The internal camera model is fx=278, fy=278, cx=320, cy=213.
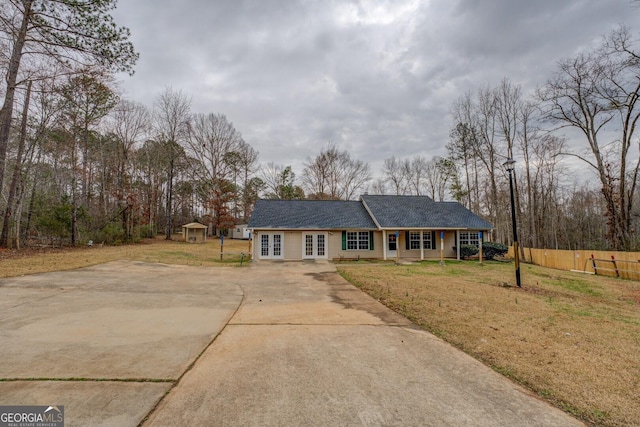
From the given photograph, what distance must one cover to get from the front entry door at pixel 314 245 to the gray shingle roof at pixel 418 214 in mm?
3983

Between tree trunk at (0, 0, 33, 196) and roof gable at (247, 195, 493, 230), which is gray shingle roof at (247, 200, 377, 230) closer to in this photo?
roof gable at (247, 195, 493, 230)

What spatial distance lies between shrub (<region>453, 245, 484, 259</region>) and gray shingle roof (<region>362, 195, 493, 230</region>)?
1353 millimetres

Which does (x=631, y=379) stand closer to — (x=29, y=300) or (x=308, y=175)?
(x=29, y=300)

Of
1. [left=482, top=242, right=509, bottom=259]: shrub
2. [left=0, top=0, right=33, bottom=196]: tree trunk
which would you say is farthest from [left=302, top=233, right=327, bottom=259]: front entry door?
[left=0, top=0, right=33, bottom=196]: tree trunk

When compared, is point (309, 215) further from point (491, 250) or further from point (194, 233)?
point (194, 233)

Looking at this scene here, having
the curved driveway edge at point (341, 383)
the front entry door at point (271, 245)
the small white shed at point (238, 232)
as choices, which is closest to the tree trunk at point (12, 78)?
the curved driveway edge at point (341, 383)

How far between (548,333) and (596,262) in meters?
15.0

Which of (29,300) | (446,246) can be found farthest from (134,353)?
(446,246)

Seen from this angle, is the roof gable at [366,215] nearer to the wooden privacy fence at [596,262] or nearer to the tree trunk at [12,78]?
the wooden privacy fence at [596,262]

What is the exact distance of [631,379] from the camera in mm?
3314

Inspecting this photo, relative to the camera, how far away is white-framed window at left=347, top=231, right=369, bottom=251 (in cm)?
1828

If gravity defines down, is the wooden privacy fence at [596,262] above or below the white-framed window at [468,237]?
below

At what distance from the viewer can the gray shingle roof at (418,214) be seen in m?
18.6

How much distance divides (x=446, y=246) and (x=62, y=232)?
27096 millimetres
